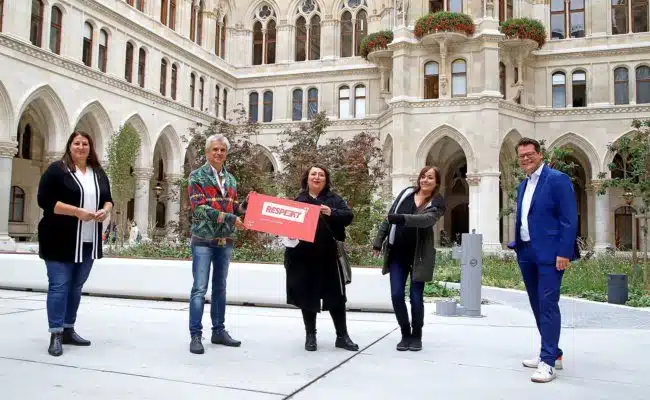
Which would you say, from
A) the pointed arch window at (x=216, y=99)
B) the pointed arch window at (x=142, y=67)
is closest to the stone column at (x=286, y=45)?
the pointed arch window at (x=216, y=99)

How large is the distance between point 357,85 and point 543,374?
96.7 ft

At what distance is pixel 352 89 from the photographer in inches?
A: 1289

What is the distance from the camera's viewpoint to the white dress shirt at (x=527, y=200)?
15.5ft

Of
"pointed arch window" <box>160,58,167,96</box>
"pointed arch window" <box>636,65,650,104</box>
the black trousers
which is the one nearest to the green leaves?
"pointed arch window" <box>160,58,167,96</box>

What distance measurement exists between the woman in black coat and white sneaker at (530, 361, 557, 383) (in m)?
1.58

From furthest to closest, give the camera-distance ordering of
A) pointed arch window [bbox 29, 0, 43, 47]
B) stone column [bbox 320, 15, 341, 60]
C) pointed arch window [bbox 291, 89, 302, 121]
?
pointed arch window [bbox 291, 89, 302, 121] → stone column [bbox 320, 15, 341, 60] → pointed arch window [bbox 29, 0, 43, 47]

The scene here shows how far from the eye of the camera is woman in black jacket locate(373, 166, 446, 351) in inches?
208

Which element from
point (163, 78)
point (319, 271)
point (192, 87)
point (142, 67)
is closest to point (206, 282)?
point (319, 271)

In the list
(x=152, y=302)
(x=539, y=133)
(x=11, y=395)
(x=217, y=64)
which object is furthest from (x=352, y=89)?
(x=11, y=395)

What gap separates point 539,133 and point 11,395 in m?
28.6

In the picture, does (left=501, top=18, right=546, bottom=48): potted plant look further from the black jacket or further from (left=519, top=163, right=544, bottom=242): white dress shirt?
the black jacket

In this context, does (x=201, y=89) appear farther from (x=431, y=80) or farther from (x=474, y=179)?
(x=474, y=179)

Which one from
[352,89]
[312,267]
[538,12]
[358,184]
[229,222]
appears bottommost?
[312,267]

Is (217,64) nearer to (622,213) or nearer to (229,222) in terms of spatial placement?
(622,213)
